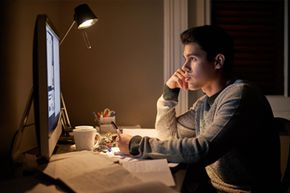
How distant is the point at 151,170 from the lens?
43.6 inches

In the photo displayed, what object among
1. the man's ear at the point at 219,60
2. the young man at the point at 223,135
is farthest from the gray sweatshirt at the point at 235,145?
the man's ear at the point at 219,60

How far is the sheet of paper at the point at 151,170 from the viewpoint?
3.36 ft

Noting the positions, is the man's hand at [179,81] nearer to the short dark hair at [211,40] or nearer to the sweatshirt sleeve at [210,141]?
the short dark hair at [211,40]

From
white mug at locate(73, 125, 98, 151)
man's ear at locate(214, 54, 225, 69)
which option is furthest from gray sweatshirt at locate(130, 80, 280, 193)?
white mug at locate(73, 125, 98, 151)

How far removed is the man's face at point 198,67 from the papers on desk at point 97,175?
43cm

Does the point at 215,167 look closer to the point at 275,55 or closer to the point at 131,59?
the point at 131,59

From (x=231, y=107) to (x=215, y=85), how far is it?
0.27 m

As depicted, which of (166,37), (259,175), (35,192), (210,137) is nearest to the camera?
(35,192)

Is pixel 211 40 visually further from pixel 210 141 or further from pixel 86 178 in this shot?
pixel 86 178

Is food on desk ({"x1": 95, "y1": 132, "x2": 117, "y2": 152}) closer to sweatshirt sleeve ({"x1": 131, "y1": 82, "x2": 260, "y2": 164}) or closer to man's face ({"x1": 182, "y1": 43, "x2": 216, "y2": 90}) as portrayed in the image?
sweatshirt sleeve ({"x1": 131, "y1": 82, "x2": 260, "y2": 164})

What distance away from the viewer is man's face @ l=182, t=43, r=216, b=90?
1440 mm

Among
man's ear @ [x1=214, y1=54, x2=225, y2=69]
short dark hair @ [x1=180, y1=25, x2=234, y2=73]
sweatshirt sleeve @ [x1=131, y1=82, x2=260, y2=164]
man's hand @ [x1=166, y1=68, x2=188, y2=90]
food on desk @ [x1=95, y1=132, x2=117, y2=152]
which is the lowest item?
food on desk @ [x1=95, y1=132, x2=117, y2=152]

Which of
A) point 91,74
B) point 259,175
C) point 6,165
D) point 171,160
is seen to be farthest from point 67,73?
point 259,175

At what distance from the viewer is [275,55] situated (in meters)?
2.47
